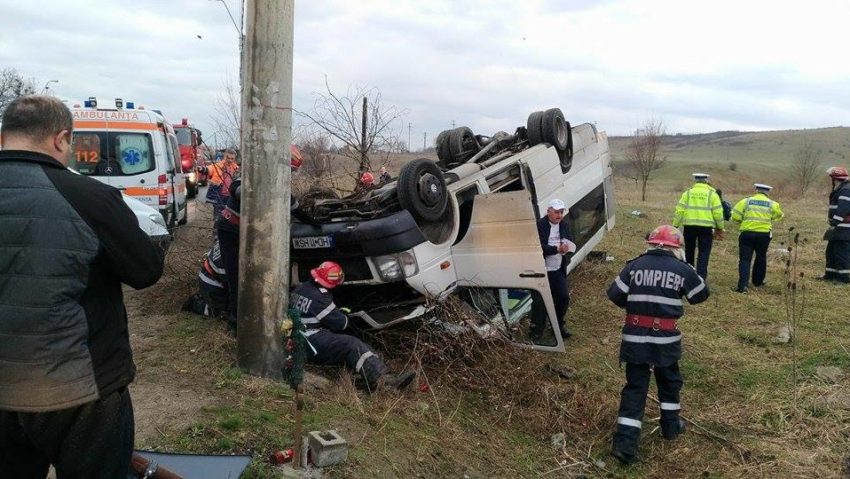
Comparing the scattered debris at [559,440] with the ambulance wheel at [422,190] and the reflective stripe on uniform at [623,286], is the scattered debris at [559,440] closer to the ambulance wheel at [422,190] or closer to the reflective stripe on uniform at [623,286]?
the reflective stripe on uniform at [623,286]

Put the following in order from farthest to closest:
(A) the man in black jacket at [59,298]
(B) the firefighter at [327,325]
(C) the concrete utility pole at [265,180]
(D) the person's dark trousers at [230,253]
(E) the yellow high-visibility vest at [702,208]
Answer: (E) the yellow high-visibility vest at [702,208]
(D) the person's dark trousers at [230,253]
(B) the firefighter at [327,325]
(C) the concrete utility pole at [265,180]
(A) the man in black jacket at [59,298]

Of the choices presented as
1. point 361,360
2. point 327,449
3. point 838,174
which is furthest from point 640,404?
point 838,174

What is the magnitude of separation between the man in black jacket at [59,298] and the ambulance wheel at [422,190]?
3.01 meters

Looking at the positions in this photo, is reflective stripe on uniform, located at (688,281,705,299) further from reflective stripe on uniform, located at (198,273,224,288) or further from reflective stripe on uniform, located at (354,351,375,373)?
reflective stripe on uniform, located at (198,273,224,288)

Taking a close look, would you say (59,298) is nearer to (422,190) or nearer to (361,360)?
(361,360)

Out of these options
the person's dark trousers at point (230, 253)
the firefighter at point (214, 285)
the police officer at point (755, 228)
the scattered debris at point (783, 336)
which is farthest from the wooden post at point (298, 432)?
the police officer at point (755, 228)

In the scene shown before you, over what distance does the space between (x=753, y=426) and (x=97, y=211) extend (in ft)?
14.8

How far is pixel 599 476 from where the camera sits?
4172mm

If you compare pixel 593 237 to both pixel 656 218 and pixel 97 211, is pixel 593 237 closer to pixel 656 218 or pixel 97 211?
pixel 97 211

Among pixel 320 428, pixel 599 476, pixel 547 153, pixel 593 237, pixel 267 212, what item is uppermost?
pixel 547 153

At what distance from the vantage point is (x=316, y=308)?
4.74m

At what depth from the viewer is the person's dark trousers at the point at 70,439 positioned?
2.02m

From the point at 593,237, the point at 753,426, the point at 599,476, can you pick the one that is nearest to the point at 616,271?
the point at 593,237

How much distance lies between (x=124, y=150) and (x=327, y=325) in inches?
287
